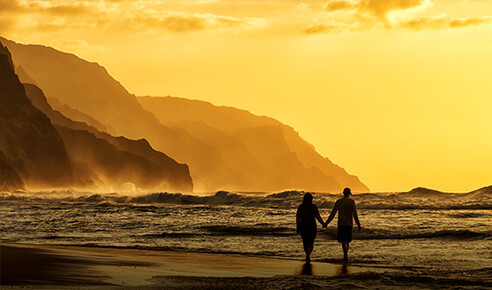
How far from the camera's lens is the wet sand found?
49.8 feet

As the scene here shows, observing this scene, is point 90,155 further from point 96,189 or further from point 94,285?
point 94,285

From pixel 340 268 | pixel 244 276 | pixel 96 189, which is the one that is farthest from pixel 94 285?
pixel 96 189

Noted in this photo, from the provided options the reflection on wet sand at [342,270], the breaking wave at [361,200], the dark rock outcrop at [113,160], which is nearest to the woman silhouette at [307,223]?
→ the reflection on wet sand at [342,270]

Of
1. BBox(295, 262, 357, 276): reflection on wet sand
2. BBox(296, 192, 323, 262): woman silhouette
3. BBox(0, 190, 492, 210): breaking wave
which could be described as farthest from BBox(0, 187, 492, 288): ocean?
BBox(0, 190, 492, 210): breaking wave

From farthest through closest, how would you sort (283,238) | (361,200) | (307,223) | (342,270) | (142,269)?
(361,200) → (283,238) → (307,223) → (342,270) → (142,269)

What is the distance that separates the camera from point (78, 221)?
37625 mm

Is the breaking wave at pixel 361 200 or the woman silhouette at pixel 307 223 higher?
the breaking wave at pixel 361 200

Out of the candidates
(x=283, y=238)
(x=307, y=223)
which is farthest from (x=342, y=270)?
(x=283, y=238)

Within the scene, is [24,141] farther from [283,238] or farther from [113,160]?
[283,238]

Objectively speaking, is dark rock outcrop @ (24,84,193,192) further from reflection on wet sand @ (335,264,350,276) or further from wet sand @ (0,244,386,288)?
reflection on wet sand @ (335,264,350,276)

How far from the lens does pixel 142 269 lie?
17.7 m

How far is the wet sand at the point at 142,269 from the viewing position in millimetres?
15172

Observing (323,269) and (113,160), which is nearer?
(323,269)

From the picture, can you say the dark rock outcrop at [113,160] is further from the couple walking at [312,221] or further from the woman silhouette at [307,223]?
the woman silhouette at [307,223]
